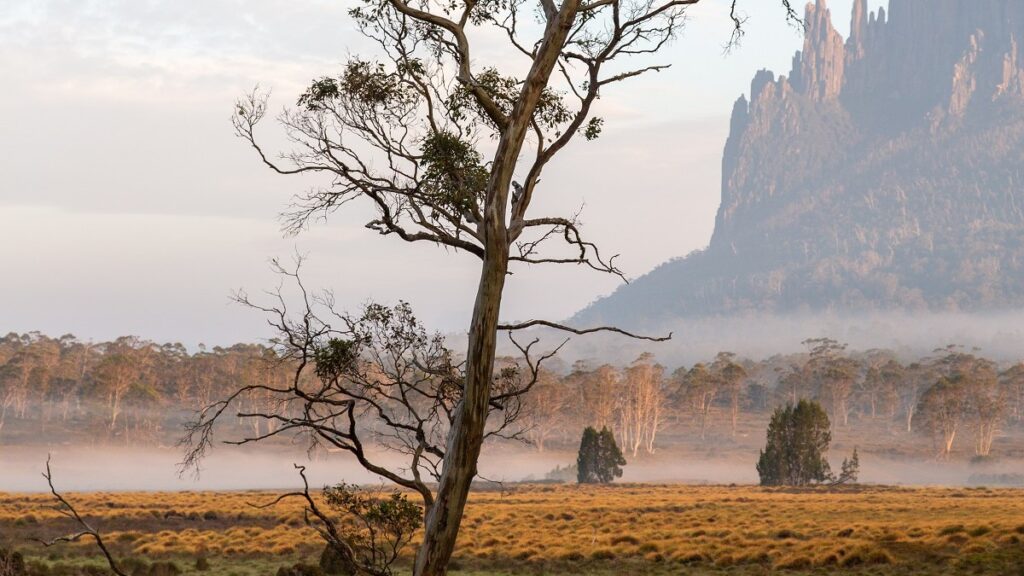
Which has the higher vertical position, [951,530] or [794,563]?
[951,530]

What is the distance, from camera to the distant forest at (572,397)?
124 meters

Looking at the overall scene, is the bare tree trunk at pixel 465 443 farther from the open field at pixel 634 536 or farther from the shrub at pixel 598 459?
the shrub at pixel 598 459

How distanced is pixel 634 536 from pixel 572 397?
94.9 meters

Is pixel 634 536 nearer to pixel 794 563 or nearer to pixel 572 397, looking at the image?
pixel 794 563

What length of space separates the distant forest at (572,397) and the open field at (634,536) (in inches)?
2350

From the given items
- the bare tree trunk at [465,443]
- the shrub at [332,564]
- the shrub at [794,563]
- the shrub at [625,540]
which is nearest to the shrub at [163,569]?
the shrub at [332,564]

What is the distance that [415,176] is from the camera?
1124cm

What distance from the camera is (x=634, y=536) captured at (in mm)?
37375

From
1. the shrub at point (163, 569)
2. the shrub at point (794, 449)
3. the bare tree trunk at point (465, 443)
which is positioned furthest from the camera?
the shrub at point (794, 449)

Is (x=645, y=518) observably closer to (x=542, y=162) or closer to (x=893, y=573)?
(x=893, y=573)

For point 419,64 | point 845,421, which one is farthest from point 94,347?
point 419,64

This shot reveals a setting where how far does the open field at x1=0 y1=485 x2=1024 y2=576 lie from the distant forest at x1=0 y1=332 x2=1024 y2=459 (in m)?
59.7

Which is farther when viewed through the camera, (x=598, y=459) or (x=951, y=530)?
(x=598, y=459)

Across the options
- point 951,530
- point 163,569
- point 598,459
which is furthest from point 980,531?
point 598,459
